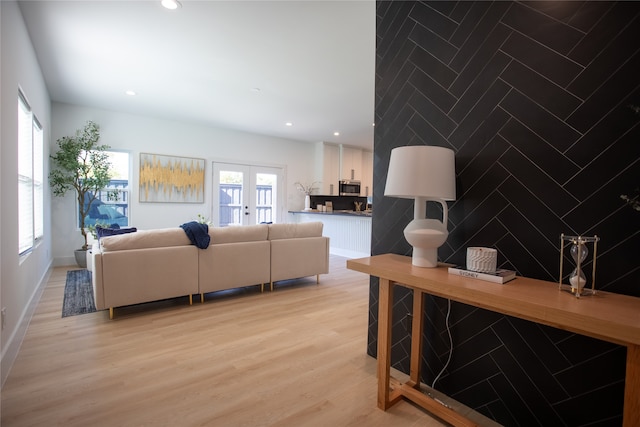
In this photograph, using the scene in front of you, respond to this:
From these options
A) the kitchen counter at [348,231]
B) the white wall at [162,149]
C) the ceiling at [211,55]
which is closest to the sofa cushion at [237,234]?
the ceiling at [211,55]

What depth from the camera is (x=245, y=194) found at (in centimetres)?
739

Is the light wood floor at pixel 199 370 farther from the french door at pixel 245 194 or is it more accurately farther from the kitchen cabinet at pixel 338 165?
the kitchen cabinet at pixel 338 165

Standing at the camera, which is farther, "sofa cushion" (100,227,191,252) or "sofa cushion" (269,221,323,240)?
"sofa cushion" (269,221,323,240)

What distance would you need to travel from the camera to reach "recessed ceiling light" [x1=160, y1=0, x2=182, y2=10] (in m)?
2.50

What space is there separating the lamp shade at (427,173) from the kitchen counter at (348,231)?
447cm

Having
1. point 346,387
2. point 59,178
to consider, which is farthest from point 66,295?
point 346,387

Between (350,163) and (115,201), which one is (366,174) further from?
(115,201)

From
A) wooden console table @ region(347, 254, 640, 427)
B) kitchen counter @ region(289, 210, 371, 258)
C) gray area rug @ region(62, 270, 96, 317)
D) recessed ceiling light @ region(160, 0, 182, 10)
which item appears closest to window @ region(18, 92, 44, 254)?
gray area rug @ region(62, 270, 96, 317)

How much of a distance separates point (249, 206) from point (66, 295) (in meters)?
4.19

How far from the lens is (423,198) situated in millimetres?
1804

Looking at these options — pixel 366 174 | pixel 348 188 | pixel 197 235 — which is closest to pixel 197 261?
pixel 197 235

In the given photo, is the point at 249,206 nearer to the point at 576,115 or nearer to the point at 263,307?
the point at 263,307

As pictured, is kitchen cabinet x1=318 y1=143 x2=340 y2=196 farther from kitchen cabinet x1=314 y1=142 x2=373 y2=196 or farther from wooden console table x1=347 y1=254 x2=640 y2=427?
wooden console table x1=347 y1=254 x2=640 y2=427

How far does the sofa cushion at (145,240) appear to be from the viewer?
2.94m
